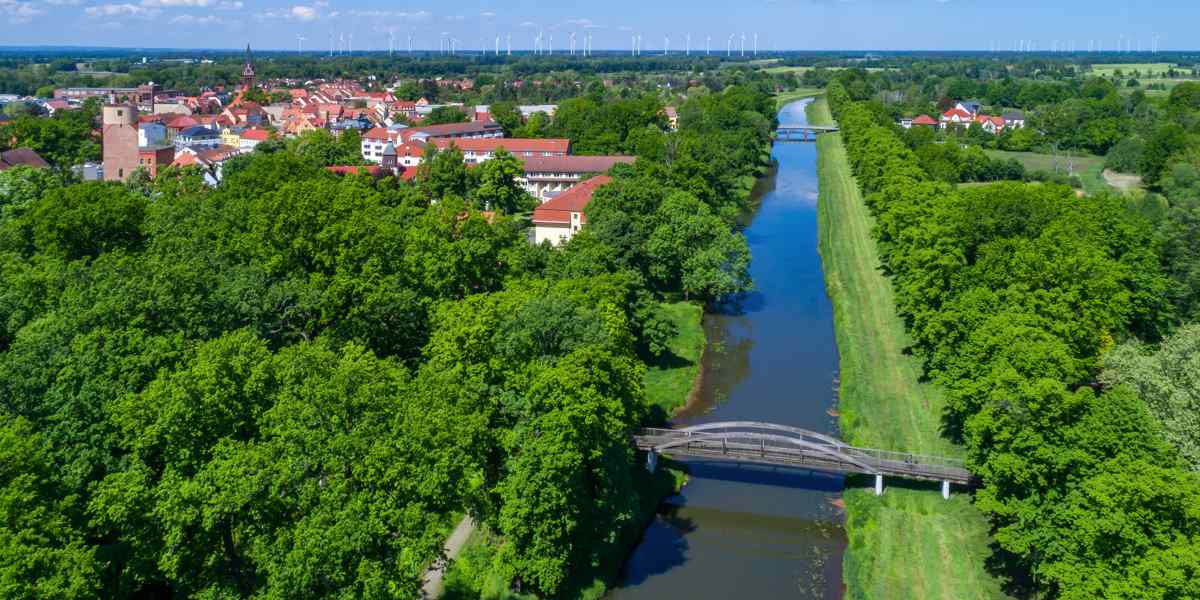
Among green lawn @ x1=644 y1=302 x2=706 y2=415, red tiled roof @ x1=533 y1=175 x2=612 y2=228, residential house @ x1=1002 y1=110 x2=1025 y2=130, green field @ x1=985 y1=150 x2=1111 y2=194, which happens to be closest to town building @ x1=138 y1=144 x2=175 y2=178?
red tiled roof @ x1=533 y1=175 x2=612 y2=228

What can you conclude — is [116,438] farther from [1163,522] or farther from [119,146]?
[119,146]

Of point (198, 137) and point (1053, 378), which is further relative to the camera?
point (198, 137)

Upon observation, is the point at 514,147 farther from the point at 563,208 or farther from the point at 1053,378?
the point at 1053,378

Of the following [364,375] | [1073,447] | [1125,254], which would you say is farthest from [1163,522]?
[1125,254]

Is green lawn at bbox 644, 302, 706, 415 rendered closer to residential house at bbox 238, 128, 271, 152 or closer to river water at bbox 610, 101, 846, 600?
river water at bbox 610, 101, 846, 600

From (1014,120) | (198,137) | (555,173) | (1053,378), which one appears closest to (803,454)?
(1053,378)

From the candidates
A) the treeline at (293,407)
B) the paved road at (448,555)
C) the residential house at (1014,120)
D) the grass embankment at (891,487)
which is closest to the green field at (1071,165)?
the residential house at (1014,120)
